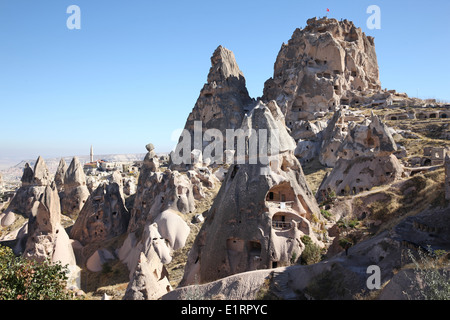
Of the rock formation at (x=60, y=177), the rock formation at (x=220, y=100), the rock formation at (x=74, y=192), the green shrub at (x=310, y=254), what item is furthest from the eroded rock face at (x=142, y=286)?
the rock formation at (x=220, y=100)

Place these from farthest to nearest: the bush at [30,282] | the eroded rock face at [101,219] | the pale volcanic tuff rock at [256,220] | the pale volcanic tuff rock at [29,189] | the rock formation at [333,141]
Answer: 1. the rock formation at [333,141]
2. the pale volcanic tuff rock at [29,189]
3. the eroded rock face at [101,219]
4. the pale volcanic tuff rock at [256,220]
5. the bush at [30,282]

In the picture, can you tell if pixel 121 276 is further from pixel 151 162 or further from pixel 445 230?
pixel 445 230

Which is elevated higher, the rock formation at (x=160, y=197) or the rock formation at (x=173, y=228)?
the rock formation at (x=160, y=197)

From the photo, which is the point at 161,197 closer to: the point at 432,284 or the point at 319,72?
the point at 432,284

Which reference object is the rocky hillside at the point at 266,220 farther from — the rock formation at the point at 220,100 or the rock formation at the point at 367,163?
the rock formation at the point at 220,100

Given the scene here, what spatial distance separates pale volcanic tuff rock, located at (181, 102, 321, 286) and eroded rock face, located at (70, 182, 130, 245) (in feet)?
46.6

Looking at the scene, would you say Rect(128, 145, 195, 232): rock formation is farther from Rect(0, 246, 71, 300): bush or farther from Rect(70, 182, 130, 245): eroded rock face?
Rect(0, 246, 71, 300): bush

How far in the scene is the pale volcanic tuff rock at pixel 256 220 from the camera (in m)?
17.3

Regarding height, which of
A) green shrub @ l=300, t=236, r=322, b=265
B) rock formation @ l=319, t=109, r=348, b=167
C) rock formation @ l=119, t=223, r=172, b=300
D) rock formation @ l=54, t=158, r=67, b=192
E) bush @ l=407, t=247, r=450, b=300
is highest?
rock formation @ l=319, t=109, r=348, b=167

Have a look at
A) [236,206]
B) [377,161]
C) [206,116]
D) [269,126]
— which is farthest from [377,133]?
[206,116]

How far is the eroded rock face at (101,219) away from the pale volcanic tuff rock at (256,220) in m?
14.2

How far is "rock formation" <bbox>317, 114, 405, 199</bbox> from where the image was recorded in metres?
26.5

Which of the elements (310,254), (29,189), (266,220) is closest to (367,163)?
(310,254)

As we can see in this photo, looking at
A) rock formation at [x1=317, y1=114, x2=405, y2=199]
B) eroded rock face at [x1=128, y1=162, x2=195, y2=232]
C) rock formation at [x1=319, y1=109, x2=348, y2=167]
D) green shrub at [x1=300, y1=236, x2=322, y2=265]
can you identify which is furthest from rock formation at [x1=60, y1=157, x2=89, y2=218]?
rock formation at [x1=319, y1=109, x2=348, y2=167]
